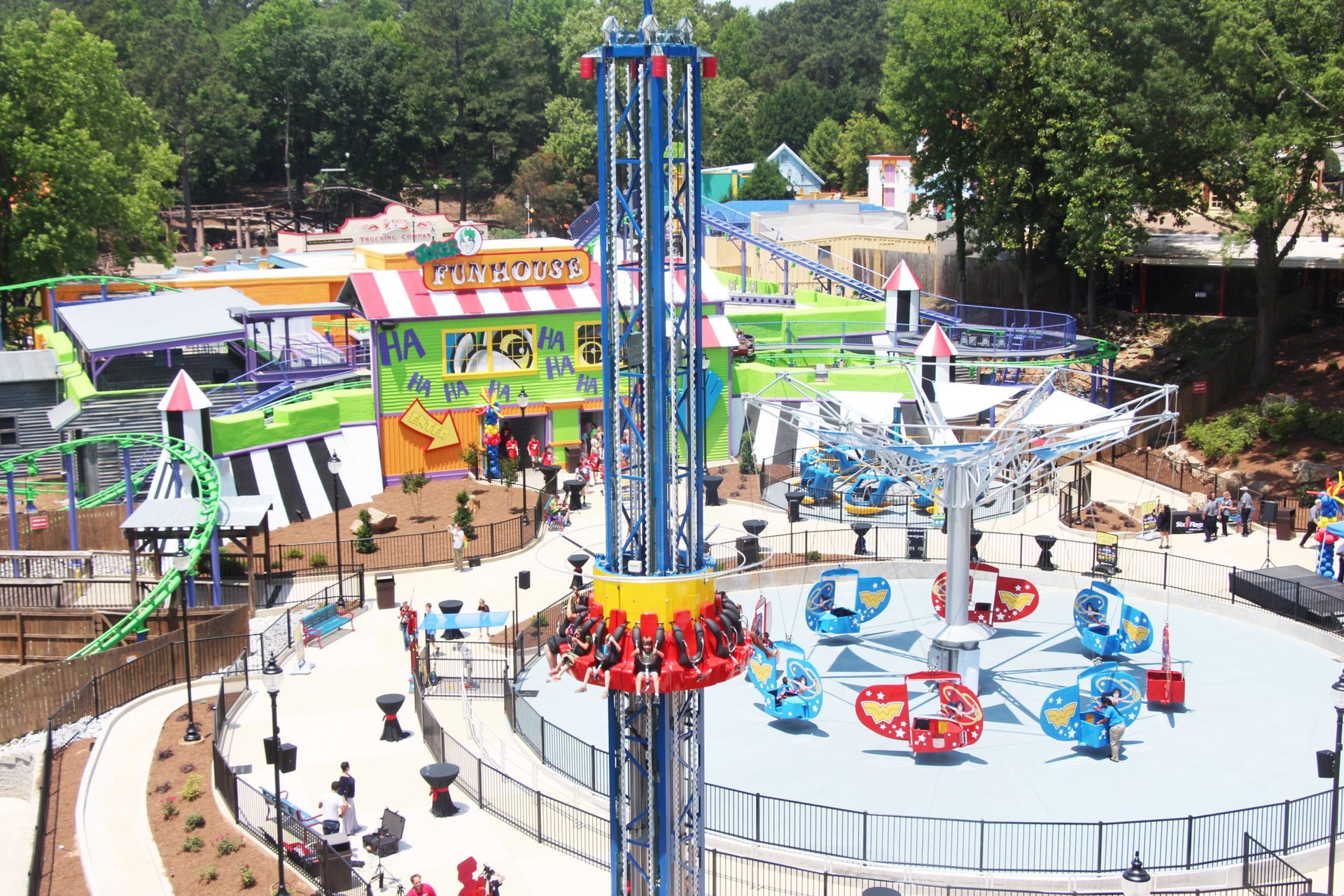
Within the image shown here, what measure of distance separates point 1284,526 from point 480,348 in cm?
2566

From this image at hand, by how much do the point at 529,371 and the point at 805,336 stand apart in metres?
12.0

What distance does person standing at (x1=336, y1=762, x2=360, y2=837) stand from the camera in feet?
83.8

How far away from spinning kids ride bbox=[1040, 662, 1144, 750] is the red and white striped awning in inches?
1026

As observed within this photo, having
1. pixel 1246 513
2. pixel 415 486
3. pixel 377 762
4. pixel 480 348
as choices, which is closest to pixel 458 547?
pixel 415 486

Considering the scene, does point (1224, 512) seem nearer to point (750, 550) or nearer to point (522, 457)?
point (750, 550)

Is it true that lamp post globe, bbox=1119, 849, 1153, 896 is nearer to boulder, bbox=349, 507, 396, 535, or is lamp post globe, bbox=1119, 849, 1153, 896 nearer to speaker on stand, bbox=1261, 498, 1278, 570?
speaker on stand, bbox=1261, 498, 1278, 570

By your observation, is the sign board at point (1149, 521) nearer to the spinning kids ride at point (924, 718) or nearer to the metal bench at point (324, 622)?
the spinning kids ride at point (924, 718)

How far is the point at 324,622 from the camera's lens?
35.9 m

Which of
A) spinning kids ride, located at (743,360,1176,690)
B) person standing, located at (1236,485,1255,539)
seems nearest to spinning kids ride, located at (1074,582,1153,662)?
spinning kids ride, located at (743,360,1176,690)

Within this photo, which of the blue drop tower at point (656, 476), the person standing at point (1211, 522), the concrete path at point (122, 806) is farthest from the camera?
the person standing at point (1211, 522)

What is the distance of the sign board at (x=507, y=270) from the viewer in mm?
49812

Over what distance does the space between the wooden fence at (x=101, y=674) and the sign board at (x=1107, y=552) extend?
21.6 metres

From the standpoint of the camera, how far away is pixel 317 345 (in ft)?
177

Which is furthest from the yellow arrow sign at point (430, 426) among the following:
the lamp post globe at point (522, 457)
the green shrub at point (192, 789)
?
the green shrub at point (192, 789)
